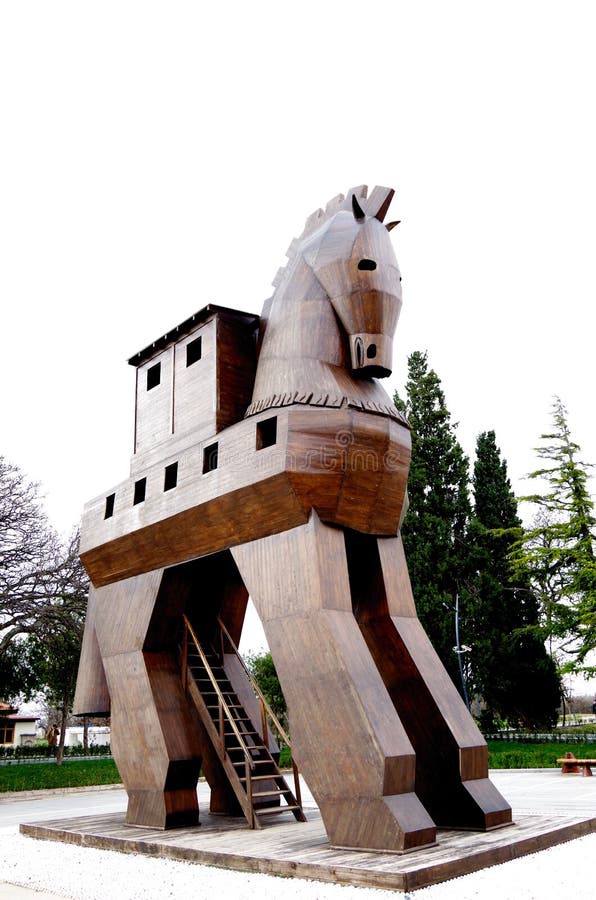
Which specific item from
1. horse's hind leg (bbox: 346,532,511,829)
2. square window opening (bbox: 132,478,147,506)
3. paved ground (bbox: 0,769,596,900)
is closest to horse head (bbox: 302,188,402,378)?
horse's hind leg (bbox: 346,532,511,829)

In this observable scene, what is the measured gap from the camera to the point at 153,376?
1099cm

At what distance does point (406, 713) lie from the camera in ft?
26.4

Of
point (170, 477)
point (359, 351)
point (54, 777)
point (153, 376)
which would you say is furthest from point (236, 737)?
point (54, 777)

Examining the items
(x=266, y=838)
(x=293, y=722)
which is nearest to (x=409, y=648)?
(x=293, y=722)

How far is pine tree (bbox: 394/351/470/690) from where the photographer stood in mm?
28875

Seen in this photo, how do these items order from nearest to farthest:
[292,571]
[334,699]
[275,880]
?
1. [275,880]
2. [334,699]
3. [292,571]

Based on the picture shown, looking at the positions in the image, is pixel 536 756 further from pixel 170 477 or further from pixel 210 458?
pixel 210 458

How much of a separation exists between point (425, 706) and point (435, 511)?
2354 centimetres

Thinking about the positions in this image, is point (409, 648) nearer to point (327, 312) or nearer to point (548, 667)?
point (327, 312)

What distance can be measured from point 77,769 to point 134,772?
18.2m

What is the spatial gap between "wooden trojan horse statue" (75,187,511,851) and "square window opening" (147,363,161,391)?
0.24 meters

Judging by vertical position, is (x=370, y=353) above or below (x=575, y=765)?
above

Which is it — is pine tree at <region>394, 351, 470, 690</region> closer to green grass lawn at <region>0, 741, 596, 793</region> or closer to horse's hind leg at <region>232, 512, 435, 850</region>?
green grass lawn at <region>0, 741, 596, 793</region>

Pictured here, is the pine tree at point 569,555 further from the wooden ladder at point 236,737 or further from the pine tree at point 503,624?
the wooden ladder at point 236,737
